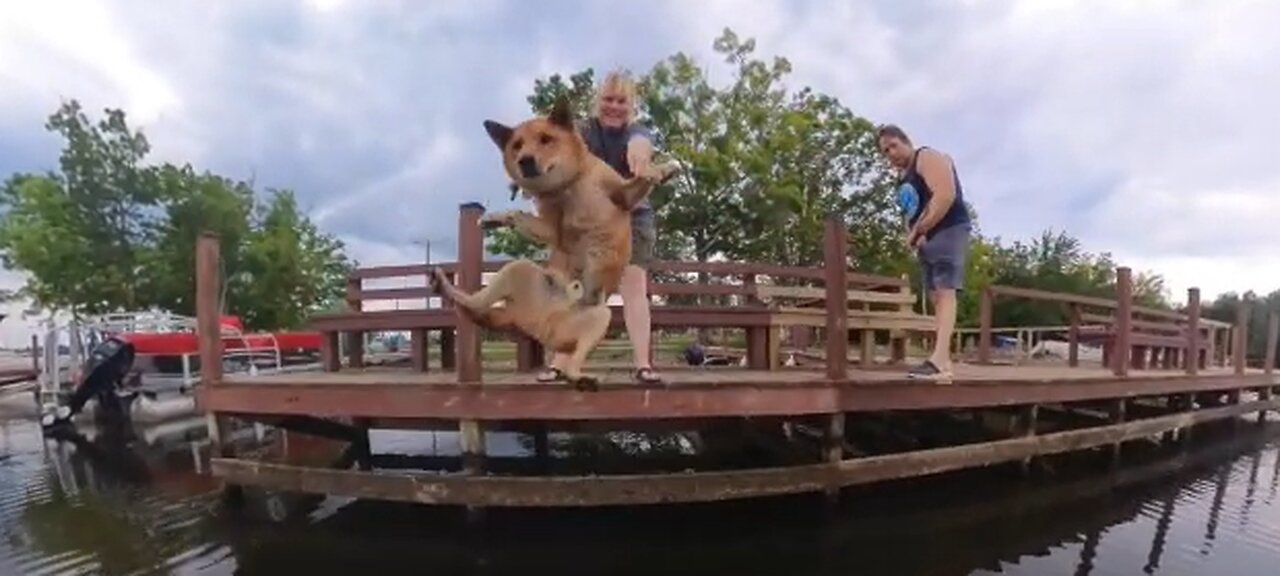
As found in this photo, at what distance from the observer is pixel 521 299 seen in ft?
13.4

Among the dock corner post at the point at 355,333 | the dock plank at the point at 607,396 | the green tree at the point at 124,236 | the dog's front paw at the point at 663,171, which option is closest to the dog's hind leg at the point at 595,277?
the dog's front paw at the point at 663,171

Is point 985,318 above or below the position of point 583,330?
below

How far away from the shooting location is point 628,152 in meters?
4.35

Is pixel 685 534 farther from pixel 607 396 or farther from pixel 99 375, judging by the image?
pixel 99 375

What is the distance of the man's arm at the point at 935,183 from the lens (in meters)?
5.73

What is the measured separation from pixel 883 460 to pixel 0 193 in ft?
105

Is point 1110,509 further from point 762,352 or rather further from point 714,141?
point 714,141

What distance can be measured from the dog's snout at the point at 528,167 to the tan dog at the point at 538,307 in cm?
49

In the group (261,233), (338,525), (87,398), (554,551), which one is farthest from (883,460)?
(261,233)

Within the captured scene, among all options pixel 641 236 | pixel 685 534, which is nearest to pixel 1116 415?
pixel 685 534

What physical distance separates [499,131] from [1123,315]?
7048 millimetres

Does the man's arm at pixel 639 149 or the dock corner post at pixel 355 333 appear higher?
the man's arm at pixel 639 149

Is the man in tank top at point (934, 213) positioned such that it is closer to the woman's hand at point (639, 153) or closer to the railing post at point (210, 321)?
the woman's hand at point (639, 153)

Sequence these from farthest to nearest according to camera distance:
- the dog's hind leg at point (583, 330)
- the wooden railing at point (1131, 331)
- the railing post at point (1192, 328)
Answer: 1. the railing post at point (1192, 328)
2. the wooden railing at point (1131, 331)
3. the dog's hind leg at point (583, 330)
